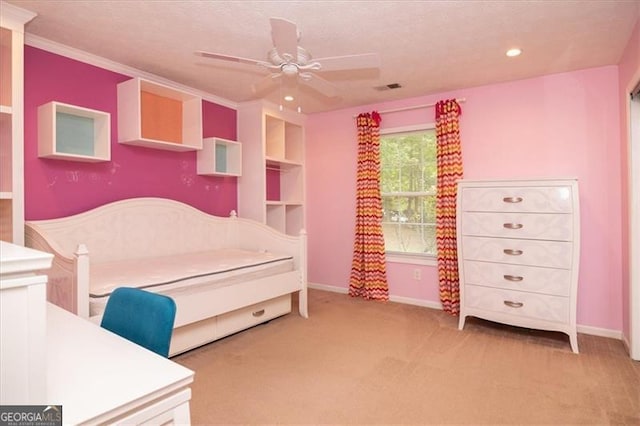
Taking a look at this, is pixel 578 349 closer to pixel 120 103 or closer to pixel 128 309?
pixel 128 309

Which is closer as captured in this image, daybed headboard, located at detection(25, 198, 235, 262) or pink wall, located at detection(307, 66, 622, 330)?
daybed headboard, located at detection(25, 198, 235, 262)

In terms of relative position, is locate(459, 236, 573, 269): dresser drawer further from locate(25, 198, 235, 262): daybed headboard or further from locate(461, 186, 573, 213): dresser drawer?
locate(25, 198, 235, 262): daybed headboard

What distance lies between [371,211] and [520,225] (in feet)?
5.53

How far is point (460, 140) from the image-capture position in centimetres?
384

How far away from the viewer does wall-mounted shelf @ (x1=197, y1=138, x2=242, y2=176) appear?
384 cm

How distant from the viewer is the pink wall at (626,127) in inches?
99.7

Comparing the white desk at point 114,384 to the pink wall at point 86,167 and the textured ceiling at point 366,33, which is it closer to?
the textured ceiling at point 366,33

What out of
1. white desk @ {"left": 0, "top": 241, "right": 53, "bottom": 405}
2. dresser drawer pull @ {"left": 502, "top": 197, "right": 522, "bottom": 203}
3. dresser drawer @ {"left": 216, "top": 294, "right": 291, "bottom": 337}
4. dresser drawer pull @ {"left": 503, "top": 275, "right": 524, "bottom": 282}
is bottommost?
dresser drawer @ {"left": 216, "top": 294, "right": 291, "bottom": 337}

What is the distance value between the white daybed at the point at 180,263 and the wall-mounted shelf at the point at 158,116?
0.56 m

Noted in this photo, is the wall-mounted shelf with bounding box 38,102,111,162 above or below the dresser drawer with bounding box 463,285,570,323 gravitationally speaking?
above

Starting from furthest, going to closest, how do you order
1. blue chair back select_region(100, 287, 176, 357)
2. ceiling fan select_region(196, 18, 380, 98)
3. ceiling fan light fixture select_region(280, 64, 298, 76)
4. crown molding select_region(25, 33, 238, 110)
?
crown molding select_region(25, 33, 238, 110) → ceiling fan light fixture select_region(280, 64, 298, 76) → ceiling fan select_region(196, 18, 380, 98) → blue chair back select_region(100, 287, 176, 357)

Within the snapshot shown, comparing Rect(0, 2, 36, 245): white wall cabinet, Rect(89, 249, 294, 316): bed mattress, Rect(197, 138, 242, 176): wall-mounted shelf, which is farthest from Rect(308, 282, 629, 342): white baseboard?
Rect(0, 2, 36, 245): white wall cabinet

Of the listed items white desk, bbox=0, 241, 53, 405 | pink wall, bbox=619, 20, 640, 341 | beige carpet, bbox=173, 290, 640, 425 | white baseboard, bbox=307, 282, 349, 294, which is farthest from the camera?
white baseboard, bbox=307, 282, 349, 294

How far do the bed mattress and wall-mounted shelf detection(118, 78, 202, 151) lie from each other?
104 centimetres
